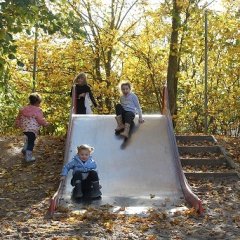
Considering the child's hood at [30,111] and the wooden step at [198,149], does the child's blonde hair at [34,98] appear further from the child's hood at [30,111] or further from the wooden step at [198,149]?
the wooden step at [198,149]

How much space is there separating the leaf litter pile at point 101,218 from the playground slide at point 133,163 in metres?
0.33

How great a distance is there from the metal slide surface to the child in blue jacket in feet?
0.78

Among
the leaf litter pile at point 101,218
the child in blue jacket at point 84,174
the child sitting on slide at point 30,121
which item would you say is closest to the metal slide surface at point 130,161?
the child in blue jacket at point 84,174

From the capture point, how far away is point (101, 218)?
22.7ft

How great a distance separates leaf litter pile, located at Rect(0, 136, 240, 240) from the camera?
245 inches

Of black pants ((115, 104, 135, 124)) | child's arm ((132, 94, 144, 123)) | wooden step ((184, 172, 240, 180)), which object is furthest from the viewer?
child's arm ((132, 94, 144, 123))

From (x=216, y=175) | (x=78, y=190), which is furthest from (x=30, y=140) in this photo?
(x=216, y=175)

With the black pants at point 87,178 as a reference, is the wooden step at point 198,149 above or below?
above

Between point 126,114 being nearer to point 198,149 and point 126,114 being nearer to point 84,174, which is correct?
point 198,149

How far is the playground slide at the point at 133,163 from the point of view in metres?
8.19

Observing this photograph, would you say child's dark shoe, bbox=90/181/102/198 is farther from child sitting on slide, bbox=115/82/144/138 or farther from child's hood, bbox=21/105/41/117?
child's hood, bbox=21/105/41/117

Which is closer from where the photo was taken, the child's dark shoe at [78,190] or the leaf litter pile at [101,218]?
the leaf litter pile at [101,218]

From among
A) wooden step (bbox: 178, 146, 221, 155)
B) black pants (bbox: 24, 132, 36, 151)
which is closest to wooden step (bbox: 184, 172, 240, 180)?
wooden step (bbox: 178, 146, 221, 155)

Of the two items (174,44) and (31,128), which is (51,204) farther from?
(174,44)
